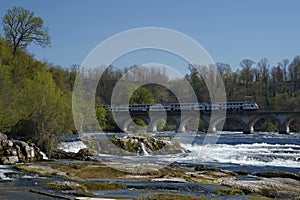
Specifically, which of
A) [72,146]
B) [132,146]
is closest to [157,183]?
[72,146]

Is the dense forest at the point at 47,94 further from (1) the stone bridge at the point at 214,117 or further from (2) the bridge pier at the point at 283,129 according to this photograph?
(2) the bridge pier at the point at 283,129

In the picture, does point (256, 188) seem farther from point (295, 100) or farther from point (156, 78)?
point (295, 100)

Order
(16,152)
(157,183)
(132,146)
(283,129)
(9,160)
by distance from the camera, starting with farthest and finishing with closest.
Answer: (283,129), (132,146), (16,152), (9,160), (157,183)

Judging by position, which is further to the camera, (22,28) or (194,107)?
(194,107)

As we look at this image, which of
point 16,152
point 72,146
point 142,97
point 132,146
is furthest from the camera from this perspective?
point 142,97

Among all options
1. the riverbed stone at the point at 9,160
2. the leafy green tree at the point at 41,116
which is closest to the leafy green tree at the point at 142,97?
the leafy green tree at the point at 41,116

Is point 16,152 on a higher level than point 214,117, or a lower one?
lower

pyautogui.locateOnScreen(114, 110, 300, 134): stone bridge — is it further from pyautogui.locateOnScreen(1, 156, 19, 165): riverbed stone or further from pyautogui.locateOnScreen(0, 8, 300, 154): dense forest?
pyautogui.locateOnScreen(1, 156, 19, 165): riverbed stone

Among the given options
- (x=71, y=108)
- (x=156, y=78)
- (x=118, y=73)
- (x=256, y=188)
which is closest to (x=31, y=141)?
(x=71, y=108)

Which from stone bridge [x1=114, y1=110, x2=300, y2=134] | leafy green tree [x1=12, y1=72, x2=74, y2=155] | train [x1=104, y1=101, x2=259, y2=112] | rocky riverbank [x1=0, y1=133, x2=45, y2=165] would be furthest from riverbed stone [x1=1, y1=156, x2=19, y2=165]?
train [x1=104, y1=101, x2=259, y2=112]

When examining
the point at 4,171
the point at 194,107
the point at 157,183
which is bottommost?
the point at 157,183

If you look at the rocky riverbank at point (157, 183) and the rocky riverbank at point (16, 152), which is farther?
the rocky riverbank at point (16, 152)

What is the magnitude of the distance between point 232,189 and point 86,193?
6.02 metres

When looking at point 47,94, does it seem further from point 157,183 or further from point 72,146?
point 157,183
